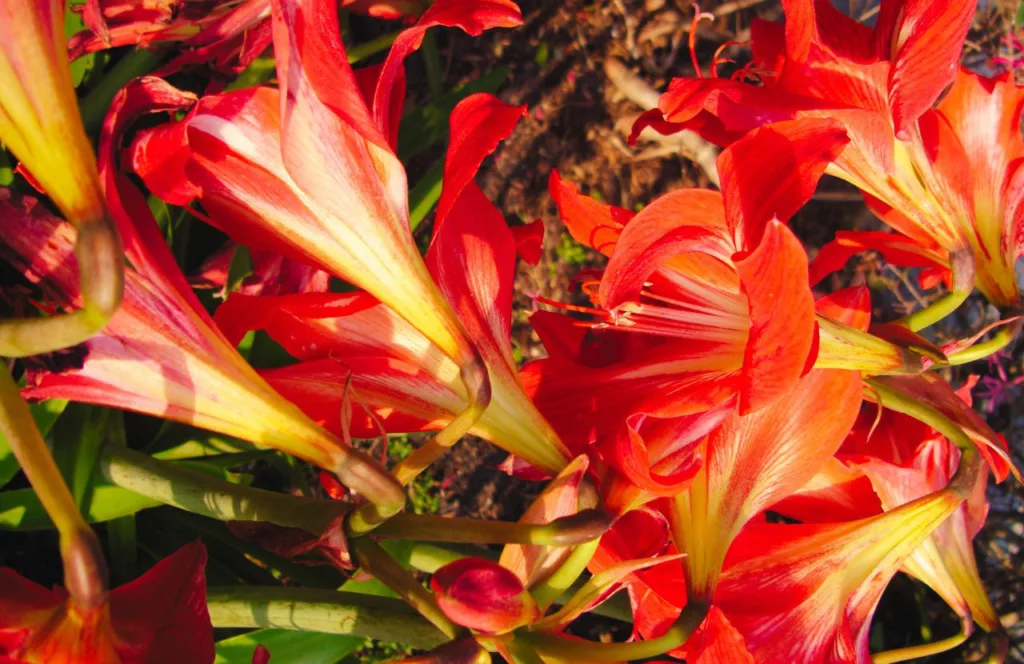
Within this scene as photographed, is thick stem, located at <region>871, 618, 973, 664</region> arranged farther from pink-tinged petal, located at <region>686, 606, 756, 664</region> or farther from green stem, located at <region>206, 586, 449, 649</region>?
green stem, located at <region>206, 586, 449, 649</region>

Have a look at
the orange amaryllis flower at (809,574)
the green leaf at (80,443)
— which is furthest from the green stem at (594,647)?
the green leaf at (80,443)

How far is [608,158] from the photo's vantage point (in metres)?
1.57

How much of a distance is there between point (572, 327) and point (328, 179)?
10.4 inches

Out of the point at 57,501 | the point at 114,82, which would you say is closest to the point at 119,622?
the point at 57,501

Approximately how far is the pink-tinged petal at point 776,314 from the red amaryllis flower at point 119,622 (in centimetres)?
36

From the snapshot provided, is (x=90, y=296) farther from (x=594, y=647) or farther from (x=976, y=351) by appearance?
(x=976, y=351)

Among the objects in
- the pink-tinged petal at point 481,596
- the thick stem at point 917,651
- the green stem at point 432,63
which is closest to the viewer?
the pink-tinged petal at point 481,596

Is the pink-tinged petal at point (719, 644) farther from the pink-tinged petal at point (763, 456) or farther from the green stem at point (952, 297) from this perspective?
the green stem at point (952, 297)

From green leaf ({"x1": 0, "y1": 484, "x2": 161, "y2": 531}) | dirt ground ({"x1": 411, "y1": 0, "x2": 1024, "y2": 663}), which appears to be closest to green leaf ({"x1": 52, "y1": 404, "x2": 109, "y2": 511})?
green leaf ({"x1": 0, "y1": 484, "x2": 161, "y2": 531})

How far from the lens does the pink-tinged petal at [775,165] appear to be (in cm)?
53

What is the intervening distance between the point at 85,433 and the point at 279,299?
0.32 m

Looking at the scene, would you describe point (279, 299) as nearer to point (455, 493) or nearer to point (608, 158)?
point (455, 493)

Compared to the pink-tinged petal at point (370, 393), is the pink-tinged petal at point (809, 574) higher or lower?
lower

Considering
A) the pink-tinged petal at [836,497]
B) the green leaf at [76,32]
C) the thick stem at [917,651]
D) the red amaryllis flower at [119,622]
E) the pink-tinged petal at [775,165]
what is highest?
the green leaf at [76,32]
